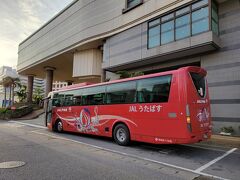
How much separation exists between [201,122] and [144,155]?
8.24 feet

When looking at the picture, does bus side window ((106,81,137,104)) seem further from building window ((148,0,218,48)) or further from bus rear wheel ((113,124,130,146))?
building window ((148,0,218,48))

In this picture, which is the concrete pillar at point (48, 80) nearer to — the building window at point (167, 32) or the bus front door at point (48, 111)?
the bus front door at point (48, 111)

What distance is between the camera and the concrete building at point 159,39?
13828 mm

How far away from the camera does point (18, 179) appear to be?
4.79 m

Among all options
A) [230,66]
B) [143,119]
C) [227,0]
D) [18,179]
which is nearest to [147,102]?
[143,119]

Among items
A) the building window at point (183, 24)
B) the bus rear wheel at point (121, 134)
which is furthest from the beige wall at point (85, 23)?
the bus rear wheel at point (121, 134)

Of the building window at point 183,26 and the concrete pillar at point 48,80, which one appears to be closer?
the building window at point 183,26

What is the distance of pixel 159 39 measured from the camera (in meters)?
17.0

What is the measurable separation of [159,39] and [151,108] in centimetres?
1029

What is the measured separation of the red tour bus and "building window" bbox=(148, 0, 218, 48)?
7225 millimetres

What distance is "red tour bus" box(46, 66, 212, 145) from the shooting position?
734cm

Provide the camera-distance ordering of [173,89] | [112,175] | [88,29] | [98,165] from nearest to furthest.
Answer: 1. [112,175]
2. [98,165]
3. [173,89]
4. [88,29]

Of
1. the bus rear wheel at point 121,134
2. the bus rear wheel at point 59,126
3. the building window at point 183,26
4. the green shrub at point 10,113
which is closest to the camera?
the bus rear wheel at point 121,134

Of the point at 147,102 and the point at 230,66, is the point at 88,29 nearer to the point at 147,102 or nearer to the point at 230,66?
the point at 230,66
